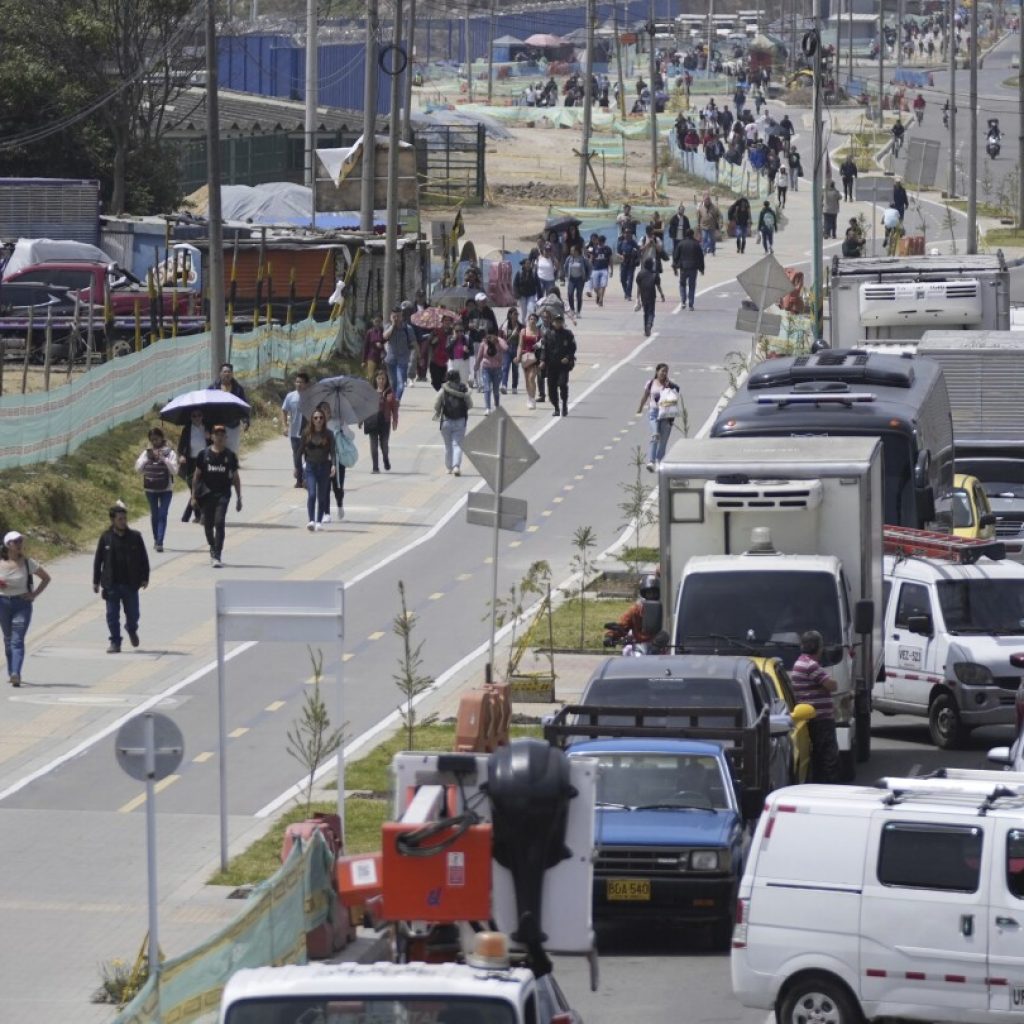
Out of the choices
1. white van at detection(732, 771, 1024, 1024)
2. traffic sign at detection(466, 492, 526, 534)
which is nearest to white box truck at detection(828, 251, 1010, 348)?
traffic sign at detection(466, 492, 526, 534)

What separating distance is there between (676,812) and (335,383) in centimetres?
1710

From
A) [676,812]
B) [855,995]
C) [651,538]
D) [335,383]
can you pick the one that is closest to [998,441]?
[651,538]

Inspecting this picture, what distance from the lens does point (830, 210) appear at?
220ft

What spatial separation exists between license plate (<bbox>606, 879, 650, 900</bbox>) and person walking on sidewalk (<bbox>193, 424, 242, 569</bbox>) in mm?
13559

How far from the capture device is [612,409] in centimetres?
4197

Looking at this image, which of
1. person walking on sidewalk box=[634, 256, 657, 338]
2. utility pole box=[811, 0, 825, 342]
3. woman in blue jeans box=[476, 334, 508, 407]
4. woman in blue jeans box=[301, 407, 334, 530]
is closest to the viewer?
woman in blue jeans box=[301, 407, 334, 530]

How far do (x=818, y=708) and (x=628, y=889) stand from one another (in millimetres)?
4841

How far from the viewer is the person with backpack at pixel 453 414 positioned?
34.8 meters

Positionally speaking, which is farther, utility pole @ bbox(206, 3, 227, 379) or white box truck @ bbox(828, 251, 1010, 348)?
white box truck @ bbox(828, 251, 1010, 348)

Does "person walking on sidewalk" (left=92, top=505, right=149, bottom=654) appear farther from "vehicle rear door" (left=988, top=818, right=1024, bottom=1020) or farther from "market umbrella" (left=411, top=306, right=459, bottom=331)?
"market umbrella" (left=411, top=306, right=459, bottom=331)

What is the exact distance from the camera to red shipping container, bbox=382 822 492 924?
10312mm

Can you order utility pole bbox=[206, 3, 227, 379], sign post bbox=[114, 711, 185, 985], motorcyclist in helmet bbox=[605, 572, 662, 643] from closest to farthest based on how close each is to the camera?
sign post bbox=[114, 711, 185, 985], motorcyclist in helmet bbox=[605, 572, 662, 643], utility pole bbox=[206, 3, 227, 379]

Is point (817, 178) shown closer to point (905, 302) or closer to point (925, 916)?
point (905, 302)

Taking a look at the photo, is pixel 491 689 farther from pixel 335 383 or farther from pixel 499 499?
pixel 335 383
